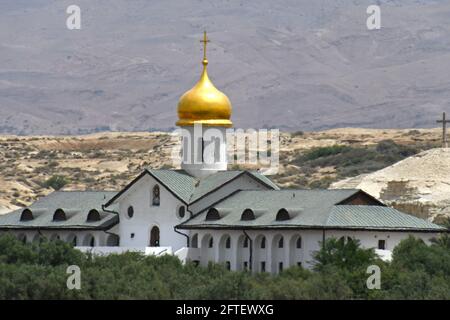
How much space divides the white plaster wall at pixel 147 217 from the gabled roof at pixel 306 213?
3.67 ft

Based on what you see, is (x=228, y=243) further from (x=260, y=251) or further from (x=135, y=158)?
(x=135, y=158)

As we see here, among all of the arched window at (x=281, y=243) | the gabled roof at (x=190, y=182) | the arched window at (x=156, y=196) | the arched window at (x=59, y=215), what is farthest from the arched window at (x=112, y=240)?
the arched window at (x=281, y=243)

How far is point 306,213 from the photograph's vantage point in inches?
2963

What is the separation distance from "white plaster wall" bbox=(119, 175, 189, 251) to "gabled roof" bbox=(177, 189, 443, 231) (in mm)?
1118

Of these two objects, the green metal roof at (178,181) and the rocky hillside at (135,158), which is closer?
the green metal roof at (178,181)

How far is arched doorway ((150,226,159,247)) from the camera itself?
80.6m

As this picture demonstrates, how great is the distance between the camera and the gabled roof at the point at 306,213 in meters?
74.1

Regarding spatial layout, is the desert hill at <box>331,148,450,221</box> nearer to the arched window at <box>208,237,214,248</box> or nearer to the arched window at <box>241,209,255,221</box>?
the arched window at <box>208,237,214,248</box>

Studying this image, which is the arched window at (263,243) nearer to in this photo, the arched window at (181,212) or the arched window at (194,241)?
the arched window at (194,241)

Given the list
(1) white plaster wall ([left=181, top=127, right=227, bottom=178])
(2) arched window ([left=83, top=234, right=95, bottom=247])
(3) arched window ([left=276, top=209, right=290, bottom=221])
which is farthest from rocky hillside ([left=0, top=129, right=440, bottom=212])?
(3) arched window ([left=276, top=209, right=290, bottom=221])

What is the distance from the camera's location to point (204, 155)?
82000 mm

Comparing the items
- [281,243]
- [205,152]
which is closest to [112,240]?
[205,152]

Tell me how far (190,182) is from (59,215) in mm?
6234

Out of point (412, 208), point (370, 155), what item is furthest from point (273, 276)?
point (370, 155)
